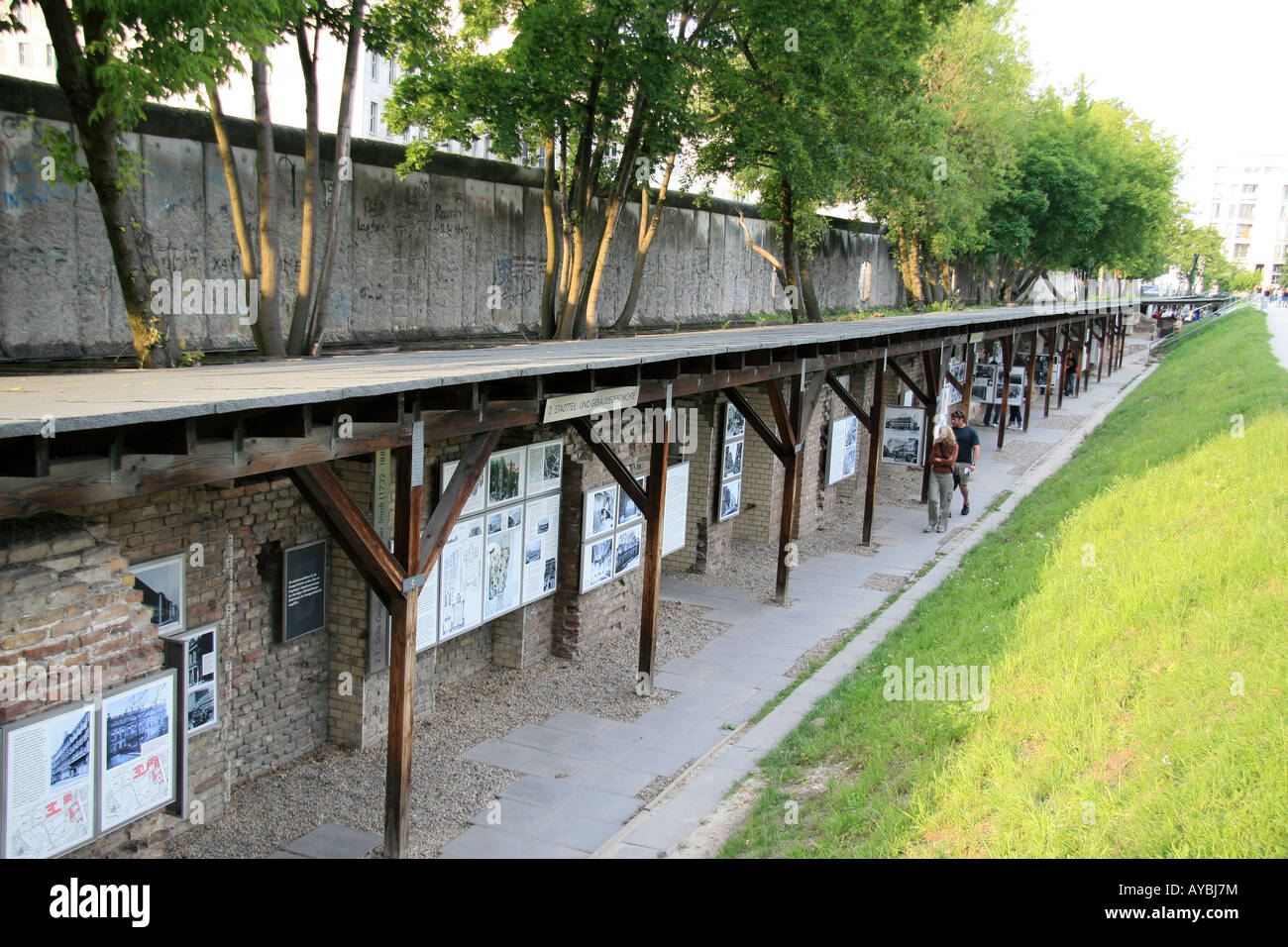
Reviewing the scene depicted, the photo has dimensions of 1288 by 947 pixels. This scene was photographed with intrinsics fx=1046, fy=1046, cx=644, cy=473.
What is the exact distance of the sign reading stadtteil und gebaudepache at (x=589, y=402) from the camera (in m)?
7.09

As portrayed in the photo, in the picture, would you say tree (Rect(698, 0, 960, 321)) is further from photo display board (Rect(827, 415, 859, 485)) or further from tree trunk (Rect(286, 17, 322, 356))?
tree trunk (Rect(286, 17, 322, 356))

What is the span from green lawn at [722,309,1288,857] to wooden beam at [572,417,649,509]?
7.99ft

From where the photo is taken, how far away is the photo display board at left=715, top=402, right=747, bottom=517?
13.9 meters

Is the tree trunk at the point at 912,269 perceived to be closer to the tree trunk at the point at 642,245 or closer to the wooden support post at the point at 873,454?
the tree trunk at the point at 642,245

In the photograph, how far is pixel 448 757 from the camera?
322 inches

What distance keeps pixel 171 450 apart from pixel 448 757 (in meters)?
4.40

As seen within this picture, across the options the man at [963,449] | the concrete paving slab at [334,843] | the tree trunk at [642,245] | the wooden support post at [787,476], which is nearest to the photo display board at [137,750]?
the concrete paving slab at [334,843]

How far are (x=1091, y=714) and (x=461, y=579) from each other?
193 inches

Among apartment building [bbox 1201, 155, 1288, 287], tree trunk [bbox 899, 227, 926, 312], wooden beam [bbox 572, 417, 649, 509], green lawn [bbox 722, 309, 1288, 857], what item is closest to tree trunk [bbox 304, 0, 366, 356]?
wooden beam [bbox 572, 417, 649, 509]

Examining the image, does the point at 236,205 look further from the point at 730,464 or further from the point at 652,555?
the point at 730,464

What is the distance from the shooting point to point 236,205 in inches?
365

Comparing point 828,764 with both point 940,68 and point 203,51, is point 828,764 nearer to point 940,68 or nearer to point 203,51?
point 203,51

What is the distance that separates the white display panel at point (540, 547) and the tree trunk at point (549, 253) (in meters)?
4.44

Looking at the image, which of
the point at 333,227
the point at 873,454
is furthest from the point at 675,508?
the point at 333,227
